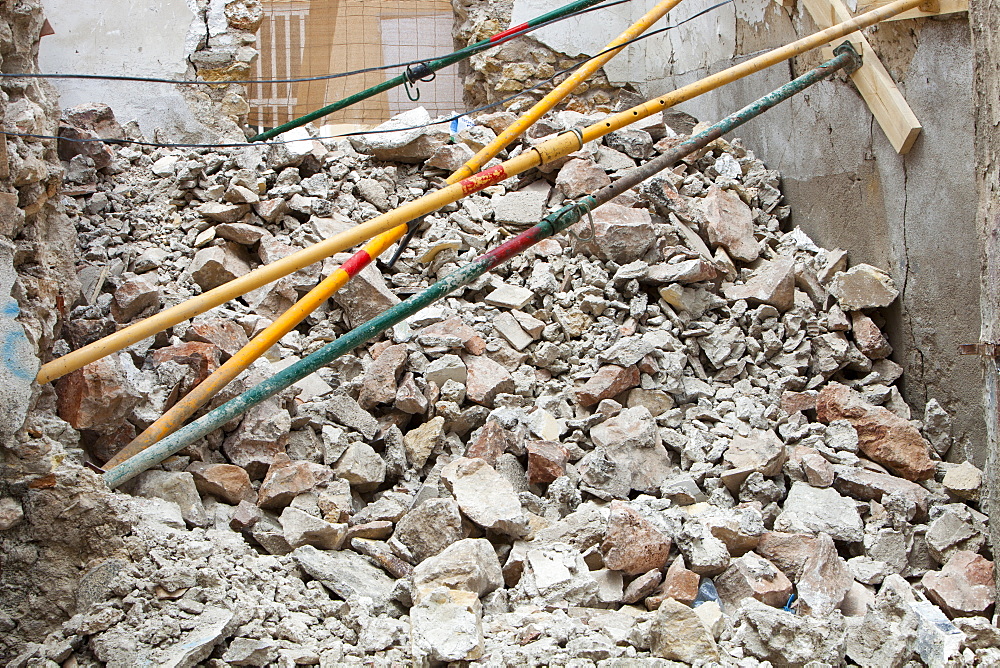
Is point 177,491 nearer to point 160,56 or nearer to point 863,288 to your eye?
point 863,288

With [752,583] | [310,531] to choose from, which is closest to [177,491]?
[310,531]

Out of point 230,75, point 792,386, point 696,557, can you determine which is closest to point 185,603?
point 696,557

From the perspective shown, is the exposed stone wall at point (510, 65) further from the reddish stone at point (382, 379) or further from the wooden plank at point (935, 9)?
the reddish stone at point (382, 379)

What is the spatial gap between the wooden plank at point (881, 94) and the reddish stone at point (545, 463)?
77.1 inches

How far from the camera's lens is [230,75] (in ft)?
17.2

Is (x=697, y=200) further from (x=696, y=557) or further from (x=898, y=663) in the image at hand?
(x=898, y=663)

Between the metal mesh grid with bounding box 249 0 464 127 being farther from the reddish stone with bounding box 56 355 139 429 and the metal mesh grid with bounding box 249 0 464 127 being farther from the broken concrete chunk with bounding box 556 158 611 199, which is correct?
the reddish stone with bounding box 56 355 139 429

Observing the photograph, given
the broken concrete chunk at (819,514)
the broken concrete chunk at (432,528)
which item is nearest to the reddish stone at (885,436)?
the broken concrete chunk at (819,514)

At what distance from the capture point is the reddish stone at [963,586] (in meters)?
2.42

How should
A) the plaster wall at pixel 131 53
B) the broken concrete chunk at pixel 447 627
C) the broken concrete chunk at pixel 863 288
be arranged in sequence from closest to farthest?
the broken concrete chunk at pixel 447 627 → the broken concrete chunk at pixel 863 288 → the plaster wall at pixel 131 53

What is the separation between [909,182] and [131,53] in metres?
4.62

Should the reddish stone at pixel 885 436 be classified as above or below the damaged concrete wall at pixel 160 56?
below

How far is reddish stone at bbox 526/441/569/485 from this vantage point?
283cm

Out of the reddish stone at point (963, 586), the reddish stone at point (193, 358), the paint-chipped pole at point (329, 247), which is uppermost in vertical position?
the paint-chipped pole at point (329, 247)
